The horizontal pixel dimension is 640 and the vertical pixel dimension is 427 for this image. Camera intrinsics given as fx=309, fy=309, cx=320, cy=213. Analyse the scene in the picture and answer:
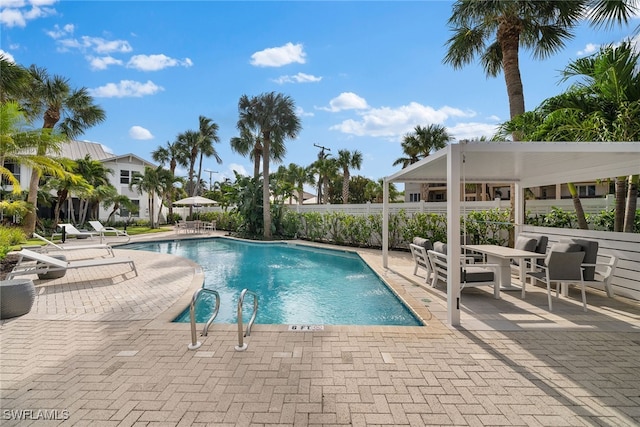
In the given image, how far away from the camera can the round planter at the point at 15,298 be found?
16.3ft

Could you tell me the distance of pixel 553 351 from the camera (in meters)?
3.77

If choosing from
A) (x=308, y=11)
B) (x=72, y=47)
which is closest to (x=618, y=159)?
(x=308, y=11)

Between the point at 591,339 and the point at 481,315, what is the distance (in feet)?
4.49

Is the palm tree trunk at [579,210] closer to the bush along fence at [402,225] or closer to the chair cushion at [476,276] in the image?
the bush along fence at [402,225]

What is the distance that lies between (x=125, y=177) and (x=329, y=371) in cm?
3354

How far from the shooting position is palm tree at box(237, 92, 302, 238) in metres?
17.3

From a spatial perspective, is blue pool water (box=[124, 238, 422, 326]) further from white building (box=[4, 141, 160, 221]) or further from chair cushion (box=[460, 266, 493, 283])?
white building (box=[4, 141, 160, 221])

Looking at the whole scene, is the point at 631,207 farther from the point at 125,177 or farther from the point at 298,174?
the point at 125,177

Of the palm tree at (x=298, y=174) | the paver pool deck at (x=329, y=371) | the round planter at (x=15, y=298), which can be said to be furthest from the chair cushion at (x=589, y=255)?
the palm tree at (x=298, y=174)

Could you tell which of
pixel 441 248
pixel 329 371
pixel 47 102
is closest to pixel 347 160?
pixel 47 102

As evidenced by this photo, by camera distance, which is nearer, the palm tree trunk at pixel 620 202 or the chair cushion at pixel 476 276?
the chair cushion at pixel 476 276

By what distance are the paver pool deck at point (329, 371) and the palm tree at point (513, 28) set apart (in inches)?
260

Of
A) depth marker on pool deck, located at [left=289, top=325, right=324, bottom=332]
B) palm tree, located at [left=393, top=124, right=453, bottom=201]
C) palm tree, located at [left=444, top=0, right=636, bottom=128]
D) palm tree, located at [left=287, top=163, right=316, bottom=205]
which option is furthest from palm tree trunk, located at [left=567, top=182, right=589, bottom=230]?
palm tree, located at [left=287, top=163, right=316, bottom=205]

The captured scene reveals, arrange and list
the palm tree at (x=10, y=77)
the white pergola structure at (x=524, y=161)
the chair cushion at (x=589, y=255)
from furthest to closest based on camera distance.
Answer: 1. the palm tree at (x=10, y=77)
2. the chair cushion at (x=589, y=255)
3. the white pergola structure at (x=524, y=161)
